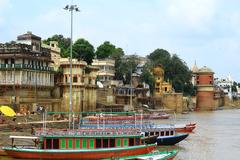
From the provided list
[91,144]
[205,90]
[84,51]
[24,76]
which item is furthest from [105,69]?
[91,144]

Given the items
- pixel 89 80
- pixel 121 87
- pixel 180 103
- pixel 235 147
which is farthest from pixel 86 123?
pixel 180 103

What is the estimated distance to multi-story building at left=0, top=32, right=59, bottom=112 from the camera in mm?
56487

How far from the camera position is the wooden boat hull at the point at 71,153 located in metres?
29.0

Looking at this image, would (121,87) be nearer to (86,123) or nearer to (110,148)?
(86,123)

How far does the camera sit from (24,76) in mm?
57344

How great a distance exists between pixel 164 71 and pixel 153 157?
89.2m

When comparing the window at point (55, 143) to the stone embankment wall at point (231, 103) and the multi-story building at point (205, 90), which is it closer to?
the multi-story building at point (205, 90)

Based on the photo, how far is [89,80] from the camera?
70.1m

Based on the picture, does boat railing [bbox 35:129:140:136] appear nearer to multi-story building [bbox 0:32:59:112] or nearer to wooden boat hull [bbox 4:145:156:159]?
wooden boat hull [bbox 4:145:156:159]

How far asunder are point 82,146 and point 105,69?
62.7 meters

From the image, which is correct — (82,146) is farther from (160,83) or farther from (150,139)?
(160,83)

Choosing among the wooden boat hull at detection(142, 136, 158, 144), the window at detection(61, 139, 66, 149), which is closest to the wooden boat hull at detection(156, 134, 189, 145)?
the wooden boat hull at detection(142, 136, 158, 144)

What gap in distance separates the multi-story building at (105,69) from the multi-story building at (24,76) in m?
30.8

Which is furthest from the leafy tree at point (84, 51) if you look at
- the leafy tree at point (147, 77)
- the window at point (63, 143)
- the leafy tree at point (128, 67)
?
the window at point (63, 143)
